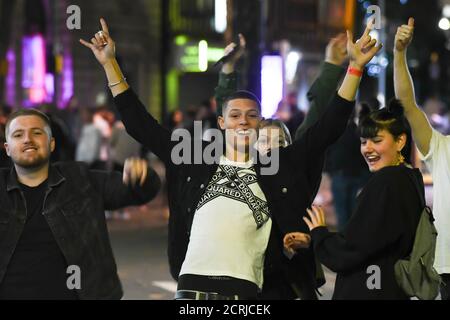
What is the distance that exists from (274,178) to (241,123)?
334 millimetres

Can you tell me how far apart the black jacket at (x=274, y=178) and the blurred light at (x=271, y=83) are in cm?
971

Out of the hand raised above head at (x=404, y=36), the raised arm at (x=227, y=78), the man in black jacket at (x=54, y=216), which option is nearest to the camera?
the man in black jacket at (x=54, y=216)

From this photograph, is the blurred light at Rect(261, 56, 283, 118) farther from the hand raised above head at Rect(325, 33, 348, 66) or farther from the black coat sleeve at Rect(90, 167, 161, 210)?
the black coat sleeve at Rect(90, 167, 161, 210)

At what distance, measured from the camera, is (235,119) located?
195 inches

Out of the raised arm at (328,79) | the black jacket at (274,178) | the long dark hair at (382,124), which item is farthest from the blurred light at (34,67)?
the long dark hair at (382,124)

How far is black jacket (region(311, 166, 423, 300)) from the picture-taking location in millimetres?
4195

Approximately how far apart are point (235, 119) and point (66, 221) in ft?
3.44

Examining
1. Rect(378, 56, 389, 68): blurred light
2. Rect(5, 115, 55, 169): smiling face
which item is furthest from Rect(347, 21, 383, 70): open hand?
Rect(378, 56, 389, 68): blurred light

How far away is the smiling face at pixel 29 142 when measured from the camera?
459 centimetres

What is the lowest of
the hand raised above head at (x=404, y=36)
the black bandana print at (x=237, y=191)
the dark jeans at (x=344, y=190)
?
the dark jeans at (x=344, y=190)

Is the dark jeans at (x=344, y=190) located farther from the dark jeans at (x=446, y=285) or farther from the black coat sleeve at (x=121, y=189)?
the black coat sleeve at (x=121, y=189)

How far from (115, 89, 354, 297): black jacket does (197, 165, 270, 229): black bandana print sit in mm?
38

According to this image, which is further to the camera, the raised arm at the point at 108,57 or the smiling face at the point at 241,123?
the raised arm at the point at 108,57

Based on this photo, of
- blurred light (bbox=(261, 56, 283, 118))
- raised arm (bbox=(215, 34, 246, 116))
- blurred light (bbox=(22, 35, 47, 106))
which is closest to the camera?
raised arm (bbox=(215, 34, 246, 116))
